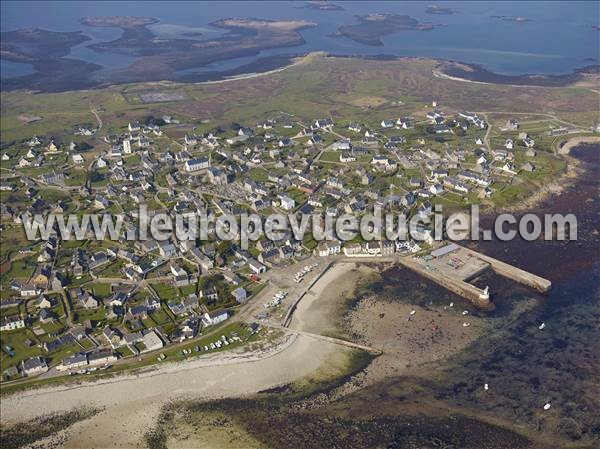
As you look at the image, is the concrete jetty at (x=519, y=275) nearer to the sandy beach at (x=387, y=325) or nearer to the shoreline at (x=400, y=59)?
the sandy beach at (x=387, y=325)

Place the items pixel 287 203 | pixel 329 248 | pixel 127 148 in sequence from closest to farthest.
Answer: pixel 329 248 < pixel 287 203 < pixel 127 148

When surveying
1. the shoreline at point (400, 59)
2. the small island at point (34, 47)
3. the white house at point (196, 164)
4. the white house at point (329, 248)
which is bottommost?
the white house at point (329, 248)

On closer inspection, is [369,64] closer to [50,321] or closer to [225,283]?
[225,283]

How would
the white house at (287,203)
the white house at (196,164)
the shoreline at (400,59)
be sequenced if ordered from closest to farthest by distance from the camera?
the white house at (287,203), the white house at (196,164), the shoreline at (400,59)

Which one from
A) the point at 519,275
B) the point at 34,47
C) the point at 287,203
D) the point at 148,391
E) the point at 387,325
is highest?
the point at 34,47

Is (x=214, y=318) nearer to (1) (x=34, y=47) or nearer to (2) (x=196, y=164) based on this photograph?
(2) (x=196, y=164)

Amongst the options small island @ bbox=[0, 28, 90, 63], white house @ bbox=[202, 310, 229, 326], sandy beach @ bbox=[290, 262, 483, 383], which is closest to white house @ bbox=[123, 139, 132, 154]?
sandy beach @ bbox=[290, 262, 483, 383]

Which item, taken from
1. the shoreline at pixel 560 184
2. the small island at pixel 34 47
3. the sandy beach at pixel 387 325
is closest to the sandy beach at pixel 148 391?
the sandy beach at pixel 387 325

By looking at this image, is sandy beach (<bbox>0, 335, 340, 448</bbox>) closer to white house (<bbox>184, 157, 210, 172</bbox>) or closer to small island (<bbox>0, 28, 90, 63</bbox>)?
white house (<bbox>184, 157, 210, 172</bbox>)

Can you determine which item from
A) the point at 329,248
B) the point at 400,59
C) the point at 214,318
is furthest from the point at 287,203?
the point at 400,59
